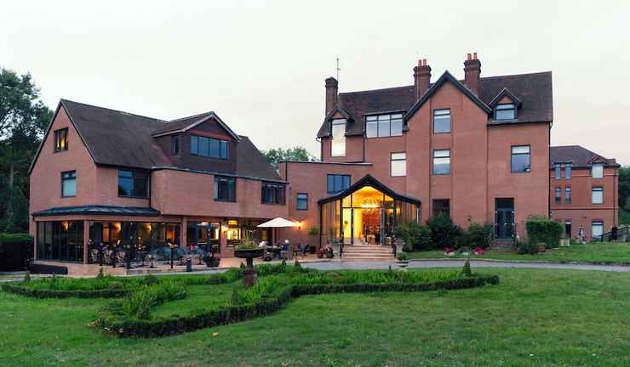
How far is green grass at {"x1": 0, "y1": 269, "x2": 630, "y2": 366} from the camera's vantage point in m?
8.14

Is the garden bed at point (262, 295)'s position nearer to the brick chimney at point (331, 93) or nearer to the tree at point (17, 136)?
the brick chimney at point (331, 93)

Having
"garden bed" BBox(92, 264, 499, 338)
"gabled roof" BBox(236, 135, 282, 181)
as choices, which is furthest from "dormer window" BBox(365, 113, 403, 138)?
"garden bed" BBox(92, 264, 499, 338)

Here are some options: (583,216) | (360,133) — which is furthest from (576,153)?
(360,133)

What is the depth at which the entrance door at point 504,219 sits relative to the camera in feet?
→ 118

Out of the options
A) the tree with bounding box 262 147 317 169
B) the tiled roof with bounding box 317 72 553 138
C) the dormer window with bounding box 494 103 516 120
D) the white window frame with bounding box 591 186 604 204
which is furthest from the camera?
the tree with bounding box 262 147 317 169

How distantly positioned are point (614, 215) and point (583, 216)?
2.84m

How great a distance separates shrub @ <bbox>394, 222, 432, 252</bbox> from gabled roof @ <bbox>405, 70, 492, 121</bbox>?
8527 millimetres

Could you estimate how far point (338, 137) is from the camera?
41.8 m

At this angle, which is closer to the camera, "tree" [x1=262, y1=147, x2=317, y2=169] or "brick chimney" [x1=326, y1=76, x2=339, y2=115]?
"brick chimney" [x1=326, y1=76, x2=339, y2=115]

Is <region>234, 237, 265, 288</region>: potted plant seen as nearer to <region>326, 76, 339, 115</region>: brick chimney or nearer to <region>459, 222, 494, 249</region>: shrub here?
<region>459, 222, 494, 249</region>: shrub

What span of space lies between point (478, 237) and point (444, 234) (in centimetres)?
213

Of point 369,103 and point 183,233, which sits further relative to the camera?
point 369,103

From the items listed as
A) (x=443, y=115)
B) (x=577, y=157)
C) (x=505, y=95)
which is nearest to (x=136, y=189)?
(x=443, y=115)

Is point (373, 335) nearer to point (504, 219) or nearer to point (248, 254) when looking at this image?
point (248, 254)
